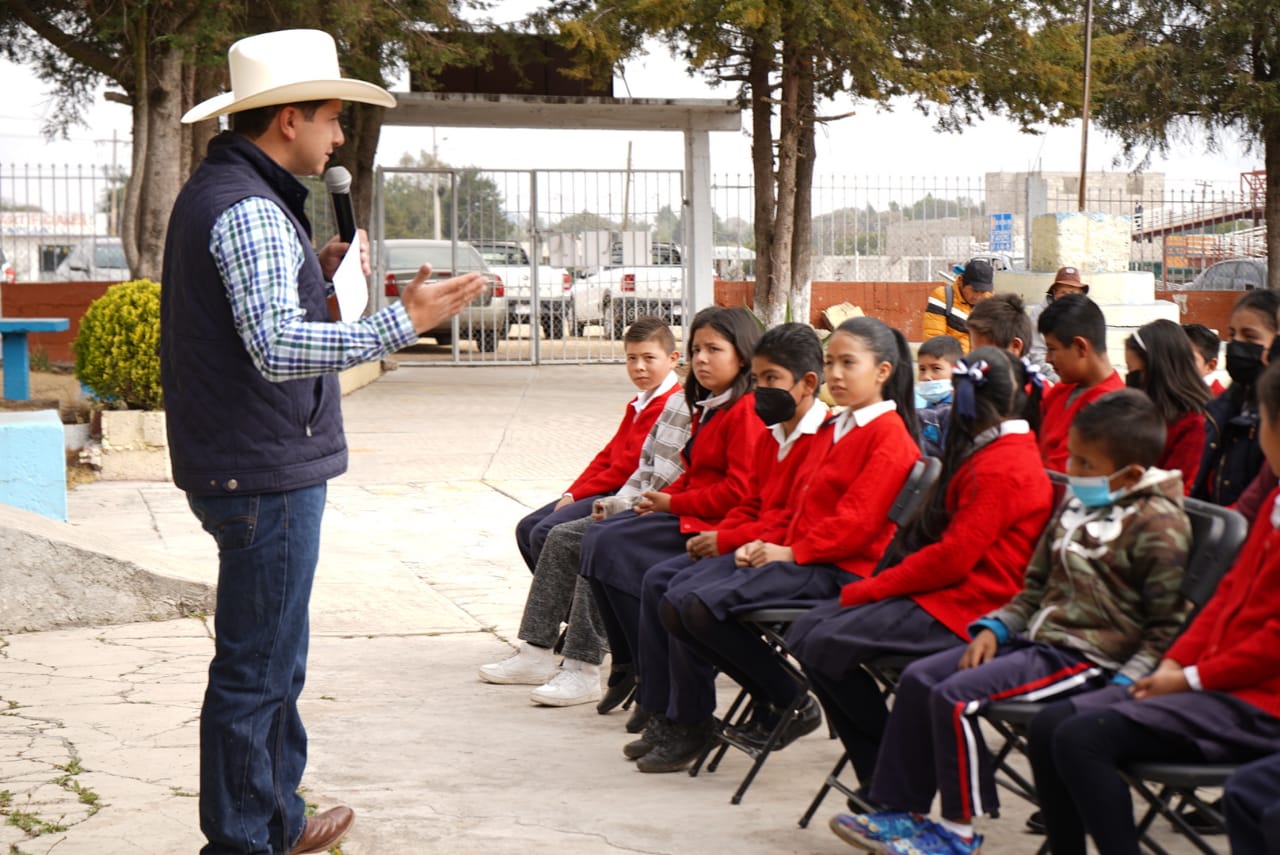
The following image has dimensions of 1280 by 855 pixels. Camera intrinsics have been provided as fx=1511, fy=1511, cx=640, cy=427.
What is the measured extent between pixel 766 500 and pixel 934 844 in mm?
1559

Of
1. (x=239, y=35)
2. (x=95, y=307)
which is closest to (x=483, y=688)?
(x=95, y=307)

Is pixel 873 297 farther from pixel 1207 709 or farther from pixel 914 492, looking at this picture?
pixel 1207 709

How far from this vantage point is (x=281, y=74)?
3.54 m

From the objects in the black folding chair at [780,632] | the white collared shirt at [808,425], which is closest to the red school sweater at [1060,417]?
the white collared shirt at [808,425]

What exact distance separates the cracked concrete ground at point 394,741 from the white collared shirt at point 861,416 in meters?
1.08

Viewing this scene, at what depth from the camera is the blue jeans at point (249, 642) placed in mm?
3457

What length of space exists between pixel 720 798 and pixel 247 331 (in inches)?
80.8

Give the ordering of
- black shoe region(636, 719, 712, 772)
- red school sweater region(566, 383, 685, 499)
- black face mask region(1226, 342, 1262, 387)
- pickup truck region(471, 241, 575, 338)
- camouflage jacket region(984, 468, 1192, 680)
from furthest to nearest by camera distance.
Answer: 1. pickup truck region(471, 241, 575, 338)
2. red school sweater region(566, 383, 685, 499)
3. black face mask region(1226, 342, 1262, 387)
4. black shoe region(636, 719, 712, 772)
5. camouflage jacket region(984, 468, 1192, 680)

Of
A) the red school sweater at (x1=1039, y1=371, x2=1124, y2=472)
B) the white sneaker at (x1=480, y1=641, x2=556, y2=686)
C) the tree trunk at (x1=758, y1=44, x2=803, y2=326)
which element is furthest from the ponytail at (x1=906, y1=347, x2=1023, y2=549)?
the tree trunk at (x1=758, y1=44, x2=803, y2=326)

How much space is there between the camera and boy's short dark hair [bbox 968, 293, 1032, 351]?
237 inches

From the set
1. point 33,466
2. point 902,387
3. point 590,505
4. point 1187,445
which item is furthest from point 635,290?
point 902,387

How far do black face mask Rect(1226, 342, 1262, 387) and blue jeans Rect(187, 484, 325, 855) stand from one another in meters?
3.04

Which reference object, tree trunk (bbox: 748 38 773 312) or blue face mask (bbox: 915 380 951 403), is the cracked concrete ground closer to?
blue face mask (bbox: 915 380 951 403)

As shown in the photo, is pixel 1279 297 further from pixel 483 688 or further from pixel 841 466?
pixel 483 688
